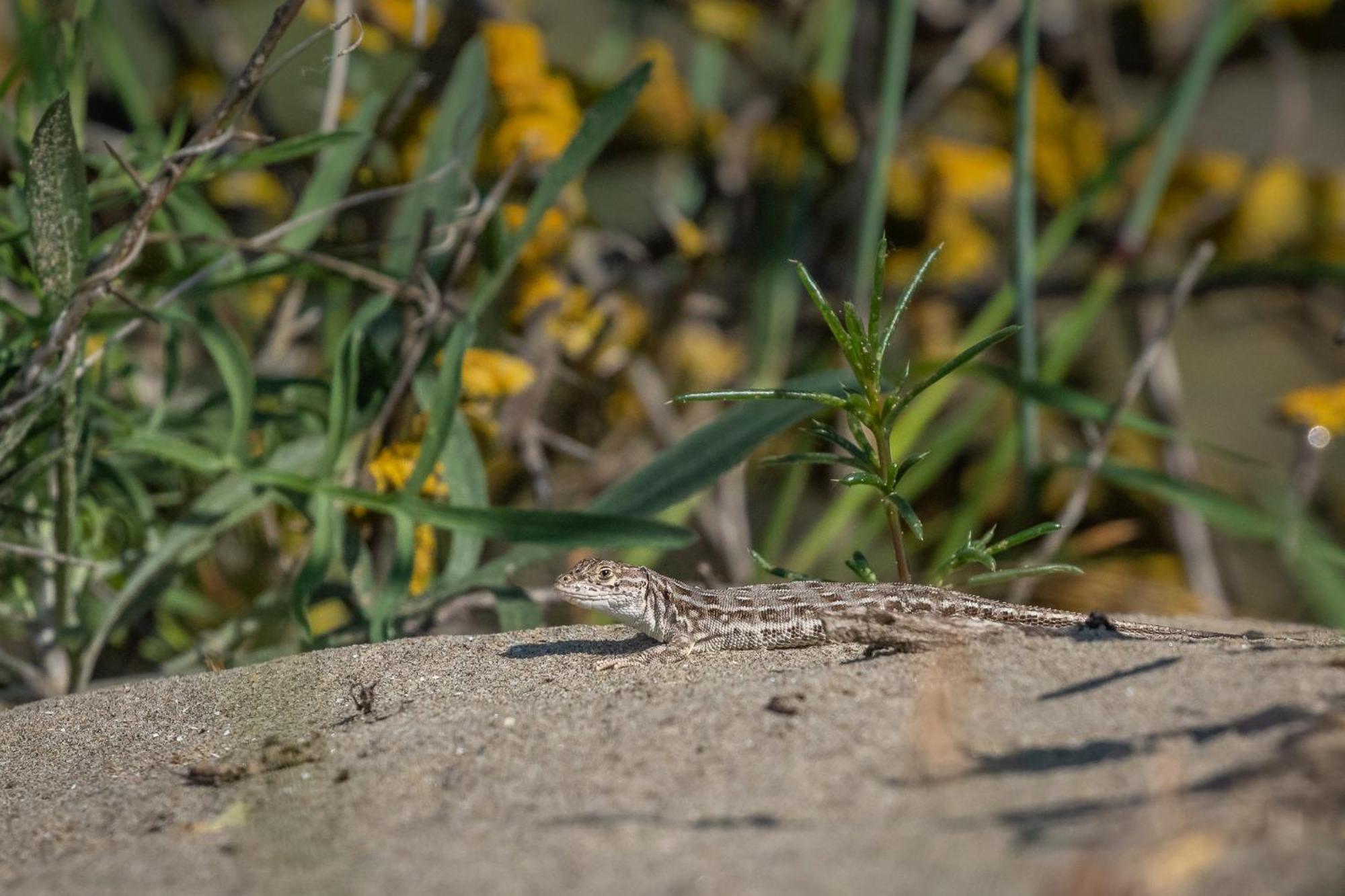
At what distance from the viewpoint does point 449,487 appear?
4.73 metres

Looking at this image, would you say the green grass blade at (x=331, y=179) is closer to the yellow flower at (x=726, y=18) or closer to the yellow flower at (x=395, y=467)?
the yellow flower at (x=395, y=467)

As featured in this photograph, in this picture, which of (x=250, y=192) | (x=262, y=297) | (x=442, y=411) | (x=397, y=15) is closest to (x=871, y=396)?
(x=442, y=411)

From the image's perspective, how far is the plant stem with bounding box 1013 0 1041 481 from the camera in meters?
5.34

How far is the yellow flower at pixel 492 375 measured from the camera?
5.60 metres

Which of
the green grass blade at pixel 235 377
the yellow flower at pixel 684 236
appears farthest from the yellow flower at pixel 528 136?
the green grass blade at pixel 235 377

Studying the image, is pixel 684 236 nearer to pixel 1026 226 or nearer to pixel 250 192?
pixel 1026 226

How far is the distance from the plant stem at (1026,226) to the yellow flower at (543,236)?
2.17 metres

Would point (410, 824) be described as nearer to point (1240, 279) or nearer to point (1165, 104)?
point (1165, 104)

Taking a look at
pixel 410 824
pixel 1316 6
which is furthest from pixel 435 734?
pixel 1316 6

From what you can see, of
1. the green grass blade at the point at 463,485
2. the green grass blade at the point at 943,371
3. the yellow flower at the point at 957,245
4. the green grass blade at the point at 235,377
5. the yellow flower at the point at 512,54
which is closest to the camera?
the green grass blade at the point at 943,371

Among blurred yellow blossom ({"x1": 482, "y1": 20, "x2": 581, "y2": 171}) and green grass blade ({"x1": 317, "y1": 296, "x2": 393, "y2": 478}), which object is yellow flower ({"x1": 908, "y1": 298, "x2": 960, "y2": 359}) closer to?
blurred yellow blossom ({"x1": 482, "y1": 20, "x2": 581, "y2": 171})

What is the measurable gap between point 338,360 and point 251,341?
1648 mm

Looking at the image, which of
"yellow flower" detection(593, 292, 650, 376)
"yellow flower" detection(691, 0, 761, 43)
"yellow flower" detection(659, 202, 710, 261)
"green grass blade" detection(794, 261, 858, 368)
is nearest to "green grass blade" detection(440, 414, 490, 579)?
"green grass blade" detection(794, 261, 858, 368)

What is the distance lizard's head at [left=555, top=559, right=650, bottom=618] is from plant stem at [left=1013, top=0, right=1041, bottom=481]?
1.78 metres
